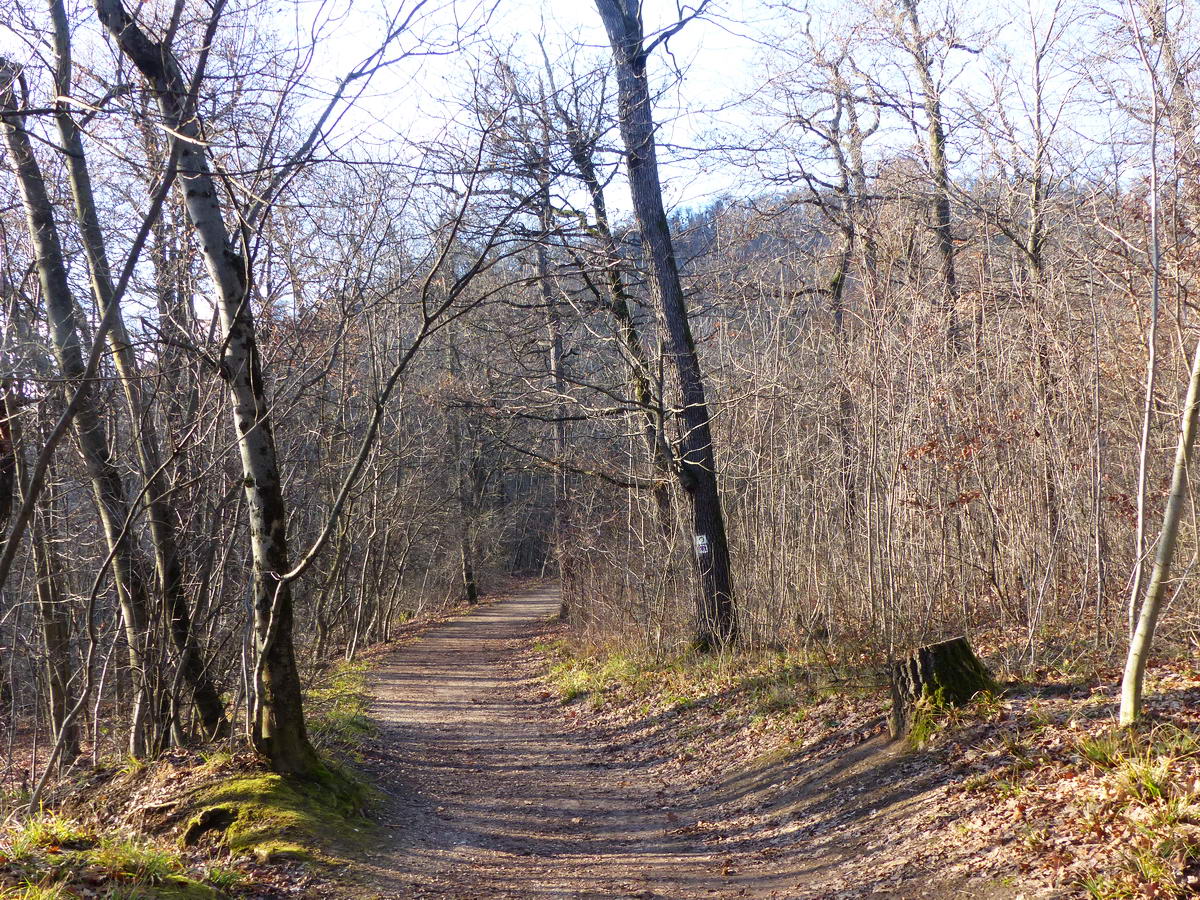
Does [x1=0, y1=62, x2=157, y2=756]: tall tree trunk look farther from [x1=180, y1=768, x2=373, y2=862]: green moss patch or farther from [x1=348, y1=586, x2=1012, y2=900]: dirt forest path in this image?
[x1=348, y1=586, x2=1012, y2=900]: dirt forest path

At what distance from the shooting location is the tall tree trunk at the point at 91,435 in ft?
21.5

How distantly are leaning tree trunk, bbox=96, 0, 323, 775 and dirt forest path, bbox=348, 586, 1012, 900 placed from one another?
103 cm

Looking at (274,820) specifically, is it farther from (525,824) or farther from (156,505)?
(156,505)

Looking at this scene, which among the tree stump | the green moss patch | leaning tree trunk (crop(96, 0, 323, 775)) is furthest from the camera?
the tree stump

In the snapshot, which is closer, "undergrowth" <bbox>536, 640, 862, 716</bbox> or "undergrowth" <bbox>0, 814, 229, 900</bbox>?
"undergrowth" <bbox>0, 814, 229, 900</bbox>

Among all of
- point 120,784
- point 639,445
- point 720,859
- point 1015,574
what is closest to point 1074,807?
point 720,859

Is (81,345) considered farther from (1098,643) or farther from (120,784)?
(1098,643)

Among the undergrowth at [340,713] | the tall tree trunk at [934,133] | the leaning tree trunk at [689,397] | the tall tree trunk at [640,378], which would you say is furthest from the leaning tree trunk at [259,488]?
the tall tree trunk at [934,133]

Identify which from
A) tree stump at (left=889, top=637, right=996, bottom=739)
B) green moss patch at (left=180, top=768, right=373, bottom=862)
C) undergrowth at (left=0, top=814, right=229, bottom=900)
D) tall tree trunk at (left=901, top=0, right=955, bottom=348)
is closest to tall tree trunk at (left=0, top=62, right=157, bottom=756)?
green moss patch at (left=180, top=768, right=373, bottom=862)

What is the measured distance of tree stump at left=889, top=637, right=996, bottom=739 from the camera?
235 inches

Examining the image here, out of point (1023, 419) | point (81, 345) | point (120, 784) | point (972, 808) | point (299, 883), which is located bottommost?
point (972, 808)

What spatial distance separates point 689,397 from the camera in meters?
10.6

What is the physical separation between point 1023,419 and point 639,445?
609 cm

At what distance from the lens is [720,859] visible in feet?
18.2
